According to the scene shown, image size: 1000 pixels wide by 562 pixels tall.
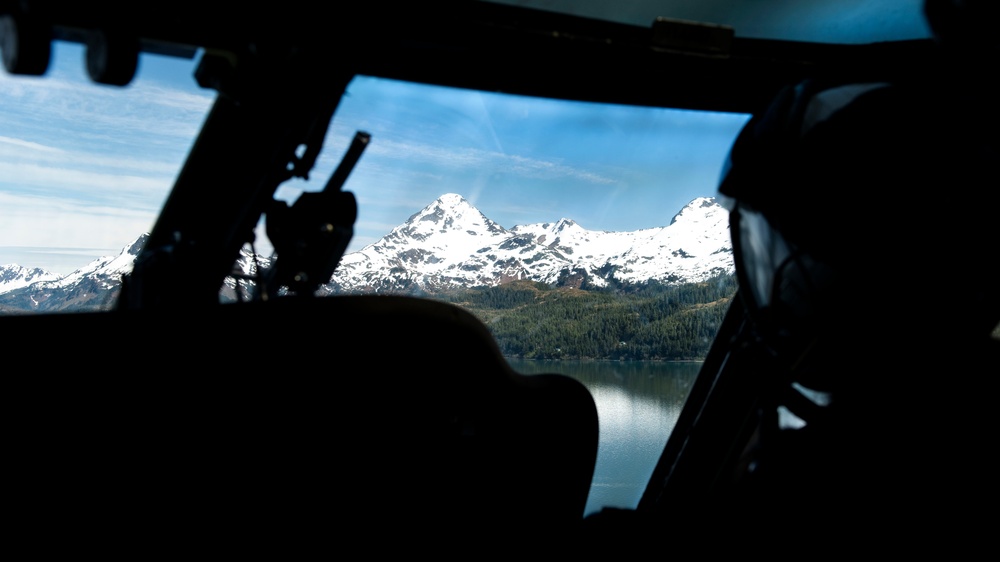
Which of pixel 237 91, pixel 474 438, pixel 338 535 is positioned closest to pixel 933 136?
pixel 474 438

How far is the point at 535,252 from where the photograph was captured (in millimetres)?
2881

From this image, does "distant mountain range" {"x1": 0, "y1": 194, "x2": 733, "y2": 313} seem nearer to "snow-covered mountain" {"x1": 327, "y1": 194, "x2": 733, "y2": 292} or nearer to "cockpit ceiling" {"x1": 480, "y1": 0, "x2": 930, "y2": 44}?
"snow-covered mountain" {"x1": 327, "y1": 194, "x2": 733, "y2": 292}

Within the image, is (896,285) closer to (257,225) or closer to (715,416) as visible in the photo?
(715,416)

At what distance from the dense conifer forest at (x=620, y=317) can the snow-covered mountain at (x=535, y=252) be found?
0.05 meters

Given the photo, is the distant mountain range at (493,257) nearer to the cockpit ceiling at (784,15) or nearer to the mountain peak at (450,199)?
the mountain peak at (450,199)

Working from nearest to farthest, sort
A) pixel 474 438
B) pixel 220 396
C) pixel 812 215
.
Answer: pixel 220 396 → pixel 812 215 → pixel 474 438

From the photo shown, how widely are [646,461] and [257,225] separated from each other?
5.83 ft

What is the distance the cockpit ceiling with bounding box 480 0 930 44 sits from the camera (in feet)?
7.14

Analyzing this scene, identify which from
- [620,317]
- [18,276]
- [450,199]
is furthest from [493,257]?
[18,276]

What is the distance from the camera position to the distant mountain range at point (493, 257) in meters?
2.38

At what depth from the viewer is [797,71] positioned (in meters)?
2.45

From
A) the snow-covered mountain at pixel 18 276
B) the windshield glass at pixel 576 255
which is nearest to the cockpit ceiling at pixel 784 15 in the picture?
the windshield glass at pixel 576 255

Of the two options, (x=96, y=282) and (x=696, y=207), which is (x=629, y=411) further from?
(x=96, y=282)

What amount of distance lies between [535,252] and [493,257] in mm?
180
